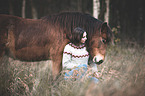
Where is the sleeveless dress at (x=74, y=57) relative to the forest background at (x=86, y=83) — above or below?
above

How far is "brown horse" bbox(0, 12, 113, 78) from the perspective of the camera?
6.89 feet

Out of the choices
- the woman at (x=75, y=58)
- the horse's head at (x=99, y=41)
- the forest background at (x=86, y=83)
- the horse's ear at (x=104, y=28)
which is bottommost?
the forest background at (x=86, y=83)

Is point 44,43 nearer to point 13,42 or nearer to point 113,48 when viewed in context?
point 13,42

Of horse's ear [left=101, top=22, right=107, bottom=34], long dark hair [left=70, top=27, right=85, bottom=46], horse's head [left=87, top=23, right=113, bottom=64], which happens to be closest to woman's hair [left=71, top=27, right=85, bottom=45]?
long dark hair [left=70, top=27, right=85, bottom=46]

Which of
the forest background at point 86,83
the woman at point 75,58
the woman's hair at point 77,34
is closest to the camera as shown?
the forest background at point 86,83

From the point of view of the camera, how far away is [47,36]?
2.20m

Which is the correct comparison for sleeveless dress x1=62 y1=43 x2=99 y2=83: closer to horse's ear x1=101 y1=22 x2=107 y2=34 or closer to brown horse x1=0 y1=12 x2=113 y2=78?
brown horse x1=0 y1=12 x2=113 y2=78

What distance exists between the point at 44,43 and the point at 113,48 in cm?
330

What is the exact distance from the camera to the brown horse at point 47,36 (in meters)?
2.10

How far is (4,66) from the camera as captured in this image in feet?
9.11

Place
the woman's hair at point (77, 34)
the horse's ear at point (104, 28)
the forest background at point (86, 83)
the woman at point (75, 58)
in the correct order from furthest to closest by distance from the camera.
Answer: the woman at point (75, 58) → the horse's ear at point (104, 28) → the woman's hair at point (77, 34) → the forest background at point (86, 83)

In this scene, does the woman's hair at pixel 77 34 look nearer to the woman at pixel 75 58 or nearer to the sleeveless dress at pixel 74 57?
the woman at pixel 75 58

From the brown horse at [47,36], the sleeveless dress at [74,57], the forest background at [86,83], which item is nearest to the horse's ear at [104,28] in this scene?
the brown horse at [47,36]

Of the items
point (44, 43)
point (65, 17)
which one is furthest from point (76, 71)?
point (65, 17)
